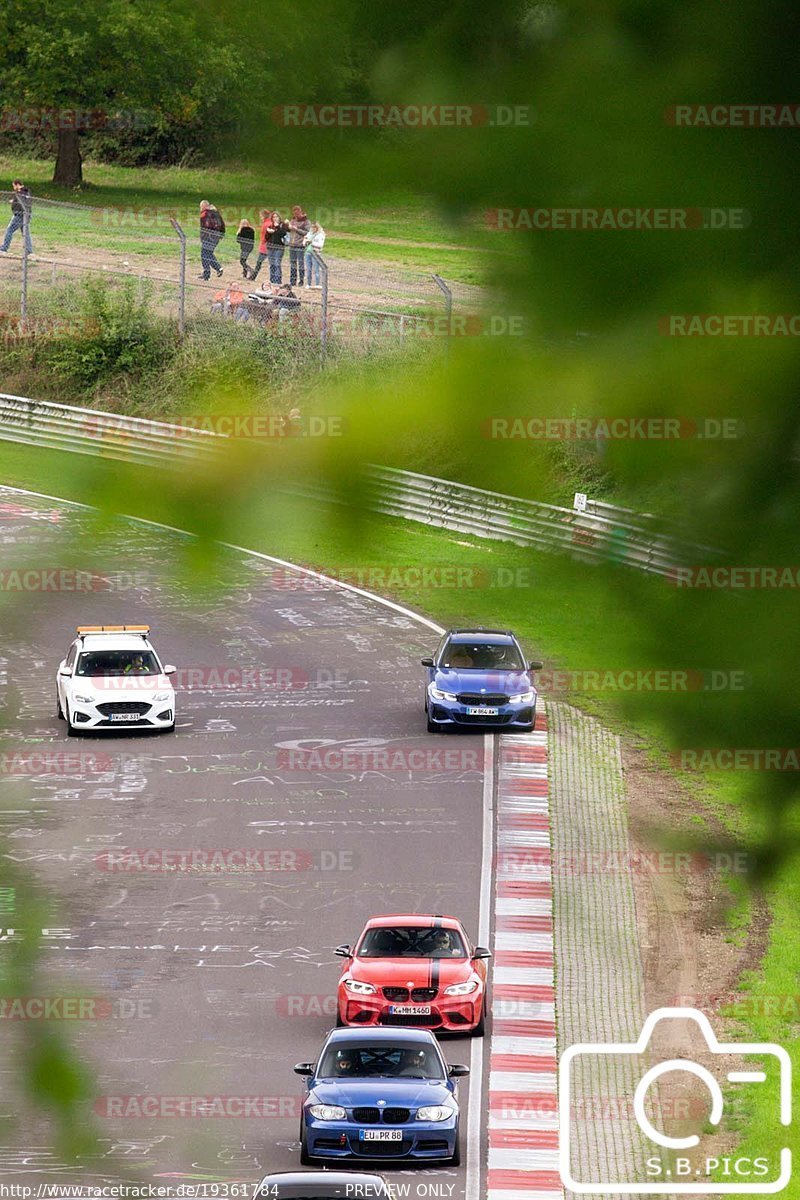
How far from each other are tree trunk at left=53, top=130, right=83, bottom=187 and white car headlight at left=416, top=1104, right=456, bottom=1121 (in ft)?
56.1

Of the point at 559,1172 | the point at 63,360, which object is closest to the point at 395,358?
the point at 63,360

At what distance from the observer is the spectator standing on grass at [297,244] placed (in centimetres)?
129

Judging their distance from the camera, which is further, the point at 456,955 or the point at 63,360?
the point at 456,955

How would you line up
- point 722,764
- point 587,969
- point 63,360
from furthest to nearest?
point 587,969, point 63,360, point 722,764

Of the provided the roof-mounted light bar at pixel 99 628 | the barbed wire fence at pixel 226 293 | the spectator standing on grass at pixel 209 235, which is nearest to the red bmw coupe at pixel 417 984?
the roof-mounted light bar at pixel 99 628

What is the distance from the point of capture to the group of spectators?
1.37 metres

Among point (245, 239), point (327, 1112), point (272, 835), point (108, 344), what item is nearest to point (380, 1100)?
point (327, 1112)

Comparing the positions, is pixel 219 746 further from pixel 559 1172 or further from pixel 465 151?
pixel 465 151

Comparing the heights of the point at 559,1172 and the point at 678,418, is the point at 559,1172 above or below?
below

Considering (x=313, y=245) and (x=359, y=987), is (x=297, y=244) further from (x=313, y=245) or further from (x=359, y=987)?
(x=359, y=987)

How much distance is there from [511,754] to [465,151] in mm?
30031

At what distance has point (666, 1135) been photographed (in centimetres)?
1537

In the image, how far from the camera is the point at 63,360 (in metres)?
2.33

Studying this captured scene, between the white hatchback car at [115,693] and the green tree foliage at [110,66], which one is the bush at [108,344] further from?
the white hatchback car at [115,693]
